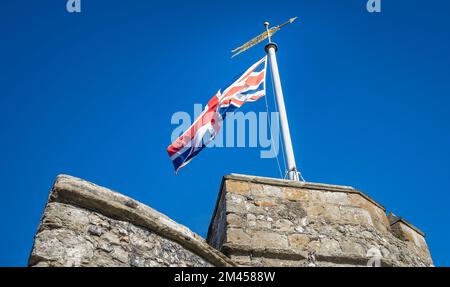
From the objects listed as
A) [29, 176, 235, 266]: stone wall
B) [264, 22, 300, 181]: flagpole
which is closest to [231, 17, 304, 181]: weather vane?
[264, 22, 300, 181]: flagpole

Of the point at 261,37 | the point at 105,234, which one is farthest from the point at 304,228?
the point at 261,37

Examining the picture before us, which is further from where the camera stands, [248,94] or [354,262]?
[248,94]

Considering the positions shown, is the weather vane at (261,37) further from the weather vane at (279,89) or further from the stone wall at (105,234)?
the stone wall at (105,234)

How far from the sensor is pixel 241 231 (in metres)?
5.04

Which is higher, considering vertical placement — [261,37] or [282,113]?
[261,37]

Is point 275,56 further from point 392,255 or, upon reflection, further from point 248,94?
point 392,255

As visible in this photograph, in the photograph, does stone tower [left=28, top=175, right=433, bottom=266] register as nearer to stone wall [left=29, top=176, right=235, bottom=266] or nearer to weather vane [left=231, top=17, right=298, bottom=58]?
stone wall [left=29, top=176, right=235, bottom=266]

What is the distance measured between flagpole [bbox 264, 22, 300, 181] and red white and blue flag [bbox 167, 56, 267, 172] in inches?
9.3

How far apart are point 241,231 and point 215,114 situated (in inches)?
151

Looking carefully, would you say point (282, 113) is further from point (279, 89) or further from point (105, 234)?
point (105, 234)

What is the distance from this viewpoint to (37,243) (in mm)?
3426

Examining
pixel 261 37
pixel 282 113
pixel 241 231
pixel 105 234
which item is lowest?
pixel 105 234
